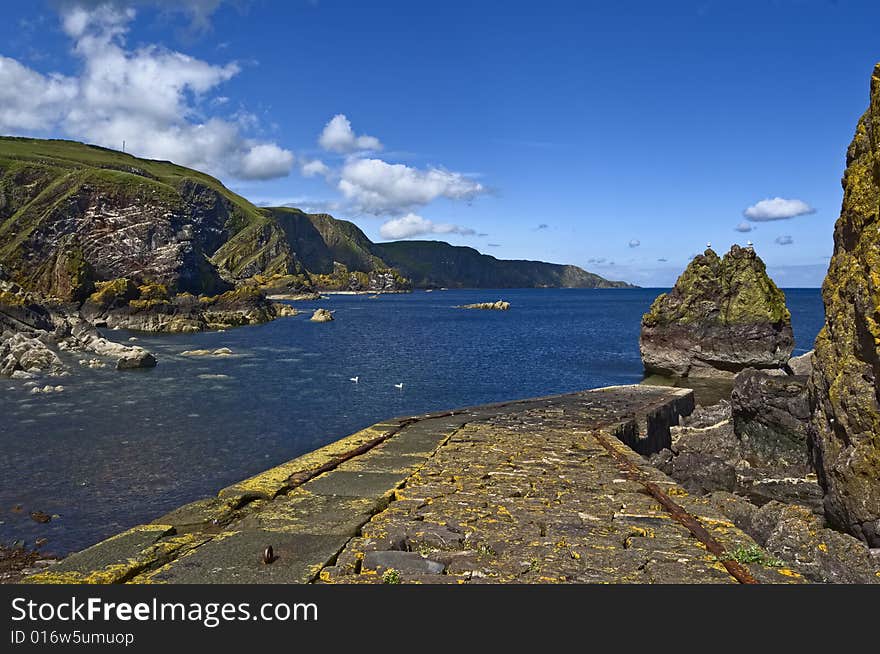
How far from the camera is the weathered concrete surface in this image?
6.62 meters

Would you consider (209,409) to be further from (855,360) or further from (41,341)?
(41,341)

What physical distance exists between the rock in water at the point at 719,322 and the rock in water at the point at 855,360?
3054 cm

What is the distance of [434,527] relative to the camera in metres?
8.09

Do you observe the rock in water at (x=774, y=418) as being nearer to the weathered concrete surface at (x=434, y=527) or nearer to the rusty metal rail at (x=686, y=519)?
the weathered concrete surface at (x=434, y=527)

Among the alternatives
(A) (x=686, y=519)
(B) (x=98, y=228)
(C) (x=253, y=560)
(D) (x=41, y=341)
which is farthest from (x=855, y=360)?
(B) (x=98, y=228)

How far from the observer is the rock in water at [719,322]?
42.5 metres

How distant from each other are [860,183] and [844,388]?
15.2 feet

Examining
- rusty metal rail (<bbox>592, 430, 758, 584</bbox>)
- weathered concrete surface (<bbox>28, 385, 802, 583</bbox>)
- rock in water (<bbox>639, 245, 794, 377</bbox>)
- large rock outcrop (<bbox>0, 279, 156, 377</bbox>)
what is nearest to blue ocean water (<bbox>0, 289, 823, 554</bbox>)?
large rock outcrop (<bbox>0, 279, 156, 377</bbox>)

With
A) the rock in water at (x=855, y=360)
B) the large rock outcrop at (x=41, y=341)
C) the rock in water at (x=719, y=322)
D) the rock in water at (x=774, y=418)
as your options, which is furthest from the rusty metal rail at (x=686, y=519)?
the large rock outcrop at (x=41, y=341)

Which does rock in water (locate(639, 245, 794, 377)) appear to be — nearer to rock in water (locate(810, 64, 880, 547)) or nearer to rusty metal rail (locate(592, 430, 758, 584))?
rock in water (locate(810, 64, 880, 547))

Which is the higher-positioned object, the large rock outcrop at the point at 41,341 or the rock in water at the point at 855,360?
the rock in water at the point at 855,360

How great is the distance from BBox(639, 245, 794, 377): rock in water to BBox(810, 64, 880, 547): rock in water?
3054 cm

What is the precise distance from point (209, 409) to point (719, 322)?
1429 inches

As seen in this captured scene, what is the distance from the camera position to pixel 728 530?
26.1 feet
